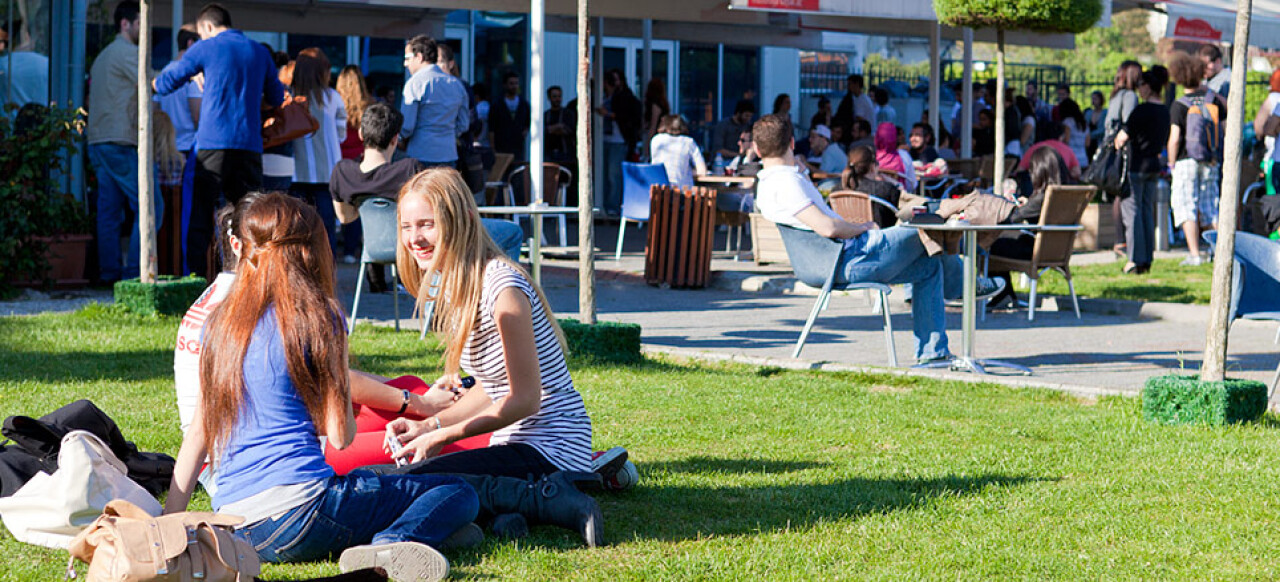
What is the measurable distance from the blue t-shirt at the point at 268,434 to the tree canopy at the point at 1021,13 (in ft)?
23.1

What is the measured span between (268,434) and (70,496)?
1.87 feet

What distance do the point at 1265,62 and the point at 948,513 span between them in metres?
46.2

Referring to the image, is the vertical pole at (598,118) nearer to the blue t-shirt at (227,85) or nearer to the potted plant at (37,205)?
the potted plant at (37,205)

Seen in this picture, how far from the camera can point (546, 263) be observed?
13.2m

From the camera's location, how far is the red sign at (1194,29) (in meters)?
17.4

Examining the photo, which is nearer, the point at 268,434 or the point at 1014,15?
the point at 268,434

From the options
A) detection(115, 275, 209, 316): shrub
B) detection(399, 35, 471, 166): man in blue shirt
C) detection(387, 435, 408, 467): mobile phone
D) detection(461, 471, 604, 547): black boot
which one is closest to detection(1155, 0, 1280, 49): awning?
detection(399, 35, 471, 166): man in blue shirt

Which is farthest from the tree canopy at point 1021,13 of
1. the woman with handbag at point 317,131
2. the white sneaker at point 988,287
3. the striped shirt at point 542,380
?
the striped shirt at point 542,380

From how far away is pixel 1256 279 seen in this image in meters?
6.73

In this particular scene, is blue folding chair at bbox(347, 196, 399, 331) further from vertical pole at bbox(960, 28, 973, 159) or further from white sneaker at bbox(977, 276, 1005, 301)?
vertical pole at bbox(960, 28, 973, 159)

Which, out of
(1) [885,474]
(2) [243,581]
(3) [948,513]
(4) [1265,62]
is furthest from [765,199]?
(4) [1265,62]

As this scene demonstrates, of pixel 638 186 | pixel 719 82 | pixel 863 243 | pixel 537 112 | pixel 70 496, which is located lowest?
pixel 70 496

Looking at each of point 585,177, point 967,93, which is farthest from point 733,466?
point 967,93

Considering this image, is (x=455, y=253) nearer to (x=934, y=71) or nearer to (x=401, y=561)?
(x=401, y=561)
